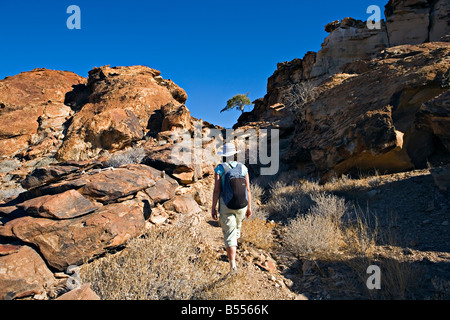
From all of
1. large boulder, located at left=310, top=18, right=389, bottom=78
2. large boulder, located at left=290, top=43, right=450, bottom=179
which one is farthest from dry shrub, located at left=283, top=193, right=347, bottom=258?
large boulder, located at left=310, top=18, right=389, bottom=78

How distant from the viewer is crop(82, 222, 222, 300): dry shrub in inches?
95.3

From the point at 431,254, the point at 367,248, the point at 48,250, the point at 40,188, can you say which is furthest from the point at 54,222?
the point at 431,254

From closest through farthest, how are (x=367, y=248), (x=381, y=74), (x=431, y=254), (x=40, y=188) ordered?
(x=431, y=254), (x=367, y=248), (x=40, y=188), (x=381, y=74)

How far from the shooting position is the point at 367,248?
338cm

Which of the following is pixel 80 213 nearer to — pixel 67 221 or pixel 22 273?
pixel 67 221

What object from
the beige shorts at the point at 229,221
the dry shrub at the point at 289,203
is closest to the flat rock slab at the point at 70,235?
the beige shorts at the point at 229,221

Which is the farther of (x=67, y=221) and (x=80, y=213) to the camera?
(x=80, y=213)

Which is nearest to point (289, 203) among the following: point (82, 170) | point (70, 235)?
point (70, 235)

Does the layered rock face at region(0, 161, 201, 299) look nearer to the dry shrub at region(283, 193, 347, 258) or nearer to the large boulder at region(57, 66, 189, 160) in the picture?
the dry shrub at region(283, 193, 347, 258)

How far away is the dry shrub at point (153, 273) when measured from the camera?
95.3 inches

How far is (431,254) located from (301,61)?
1705cm

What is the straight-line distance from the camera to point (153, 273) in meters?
2.63

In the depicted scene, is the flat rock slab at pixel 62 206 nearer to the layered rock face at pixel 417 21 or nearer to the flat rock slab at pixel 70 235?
the flat rock slab at pixel 70 235

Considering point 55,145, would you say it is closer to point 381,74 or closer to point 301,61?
point 381,74
